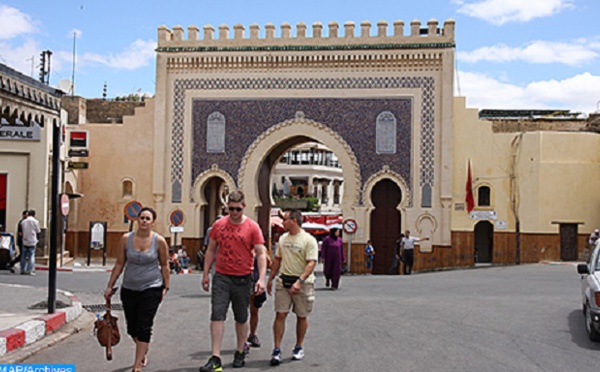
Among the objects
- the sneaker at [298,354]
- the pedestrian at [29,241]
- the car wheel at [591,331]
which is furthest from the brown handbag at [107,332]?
the pedestrian at [29,241]

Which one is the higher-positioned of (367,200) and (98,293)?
(367,200)

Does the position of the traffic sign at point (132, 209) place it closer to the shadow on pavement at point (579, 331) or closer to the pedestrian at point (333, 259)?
the pedestrian at point (333, 259)

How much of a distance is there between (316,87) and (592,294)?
722 inches

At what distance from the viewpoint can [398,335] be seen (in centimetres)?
945

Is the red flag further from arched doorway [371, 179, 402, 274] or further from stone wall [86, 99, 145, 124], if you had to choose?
stone wall [86, 99, 145, 124]

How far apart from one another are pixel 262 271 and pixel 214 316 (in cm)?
73

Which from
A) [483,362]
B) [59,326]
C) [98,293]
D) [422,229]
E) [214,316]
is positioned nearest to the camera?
[214,316]

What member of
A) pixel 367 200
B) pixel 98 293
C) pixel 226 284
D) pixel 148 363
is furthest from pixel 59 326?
pixel 367 200

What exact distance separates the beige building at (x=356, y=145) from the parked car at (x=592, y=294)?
1546cm

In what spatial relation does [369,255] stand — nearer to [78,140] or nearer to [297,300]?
[78,140]

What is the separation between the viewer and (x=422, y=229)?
25.7m

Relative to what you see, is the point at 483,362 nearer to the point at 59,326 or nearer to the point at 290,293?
the point at 290,293

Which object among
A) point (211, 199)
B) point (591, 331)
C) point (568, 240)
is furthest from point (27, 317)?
point (568, 240)

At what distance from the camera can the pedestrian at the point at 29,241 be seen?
17.8 metres
